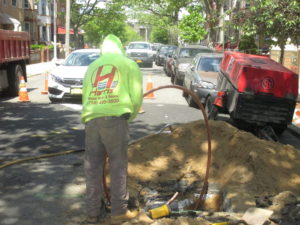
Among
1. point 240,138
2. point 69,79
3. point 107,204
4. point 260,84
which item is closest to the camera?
point 107,204

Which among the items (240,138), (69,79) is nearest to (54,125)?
(69,79)

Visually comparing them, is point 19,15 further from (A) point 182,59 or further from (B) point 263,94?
(B) point 263,94

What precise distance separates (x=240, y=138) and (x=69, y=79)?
24.6ft

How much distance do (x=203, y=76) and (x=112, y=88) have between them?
8976mm

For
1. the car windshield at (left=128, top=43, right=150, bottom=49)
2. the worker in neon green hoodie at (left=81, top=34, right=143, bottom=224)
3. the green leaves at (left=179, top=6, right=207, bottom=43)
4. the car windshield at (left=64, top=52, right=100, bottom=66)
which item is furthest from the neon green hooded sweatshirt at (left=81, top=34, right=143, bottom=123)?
the green leaves at (left=179, top=6, right=207, bottom=43)

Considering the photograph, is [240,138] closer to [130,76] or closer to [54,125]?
[130,76]

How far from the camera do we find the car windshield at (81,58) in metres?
13.6

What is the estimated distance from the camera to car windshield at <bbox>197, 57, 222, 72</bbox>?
1376cm

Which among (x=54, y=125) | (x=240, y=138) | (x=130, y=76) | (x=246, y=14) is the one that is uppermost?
(x=246, y=14)

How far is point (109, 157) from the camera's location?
14.0ft

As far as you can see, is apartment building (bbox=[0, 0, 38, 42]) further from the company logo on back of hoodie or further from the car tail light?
the company logo on back of hoodie

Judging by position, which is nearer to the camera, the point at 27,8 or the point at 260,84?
the point at 260,84

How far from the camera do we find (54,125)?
9625 mm

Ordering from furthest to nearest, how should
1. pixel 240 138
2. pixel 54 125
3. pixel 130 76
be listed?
pixel 54 125 → pixel 240 138 → pixel 130 76
